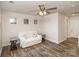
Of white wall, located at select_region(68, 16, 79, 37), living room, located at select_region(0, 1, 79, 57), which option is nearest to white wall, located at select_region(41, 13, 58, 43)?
living room, located at select_region(0, 1, 79, 57)

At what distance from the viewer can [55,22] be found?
4.70 metres

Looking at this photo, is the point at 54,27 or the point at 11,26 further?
the point at 54,27

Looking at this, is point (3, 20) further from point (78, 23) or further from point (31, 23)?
point (78, 23)

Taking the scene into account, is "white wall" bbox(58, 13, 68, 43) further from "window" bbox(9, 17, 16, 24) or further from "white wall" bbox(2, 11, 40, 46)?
"window" bbox(9, 17, 16, 24)

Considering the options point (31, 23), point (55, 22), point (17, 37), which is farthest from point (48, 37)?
point (17, 37)

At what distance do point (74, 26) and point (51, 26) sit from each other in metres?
2.92

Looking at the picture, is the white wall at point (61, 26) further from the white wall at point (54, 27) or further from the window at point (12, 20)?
the window at point (12, 20)

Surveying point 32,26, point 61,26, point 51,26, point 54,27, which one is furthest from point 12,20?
point 61,26

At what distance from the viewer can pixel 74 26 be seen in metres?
6.62

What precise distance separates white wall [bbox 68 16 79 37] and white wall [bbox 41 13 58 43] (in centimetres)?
266

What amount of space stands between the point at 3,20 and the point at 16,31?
108 cm

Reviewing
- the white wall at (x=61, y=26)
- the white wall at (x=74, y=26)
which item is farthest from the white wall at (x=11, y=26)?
the white wall at (x=74, y=26)

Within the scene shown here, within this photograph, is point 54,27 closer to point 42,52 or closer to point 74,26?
point 42,52

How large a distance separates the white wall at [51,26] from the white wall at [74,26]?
266 centimetres
